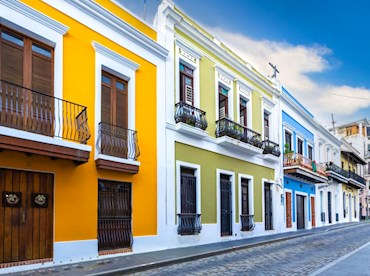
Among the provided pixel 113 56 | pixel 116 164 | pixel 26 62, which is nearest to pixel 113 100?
pixel 113 56

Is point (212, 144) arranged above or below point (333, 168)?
above

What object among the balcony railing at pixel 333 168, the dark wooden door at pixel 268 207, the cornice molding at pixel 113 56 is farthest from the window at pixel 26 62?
the balcony railing at pixel 333 168

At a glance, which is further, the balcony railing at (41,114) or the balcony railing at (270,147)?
the balcony railing at (270,147)

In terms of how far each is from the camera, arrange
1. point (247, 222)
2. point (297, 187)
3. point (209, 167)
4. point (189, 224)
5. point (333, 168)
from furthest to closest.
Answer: point (333, 168), point (297, 187), point (247, 222), point (209, 167), point (189, 224)

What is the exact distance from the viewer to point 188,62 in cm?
1501

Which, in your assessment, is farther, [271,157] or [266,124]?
[266,124]

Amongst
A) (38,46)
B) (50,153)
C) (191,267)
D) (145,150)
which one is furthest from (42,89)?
(191,267)

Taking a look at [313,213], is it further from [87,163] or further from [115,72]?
[87,163]

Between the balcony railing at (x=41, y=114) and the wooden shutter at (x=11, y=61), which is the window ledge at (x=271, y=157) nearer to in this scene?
the balcony railing at (x=41, y=114)

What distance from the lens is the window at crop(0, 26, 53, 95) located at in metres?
9.02

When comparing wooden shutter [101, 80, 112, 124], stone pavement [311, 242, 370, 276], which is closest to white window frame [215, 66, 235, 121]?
wooden shutter [101, 80, 112, 124]

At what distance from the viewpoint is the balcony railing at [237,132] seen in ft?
53.1

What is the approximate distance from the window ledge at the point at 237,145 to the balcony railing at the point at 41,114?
22.5 ft

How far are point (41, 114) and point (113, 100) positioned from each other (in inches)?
111
